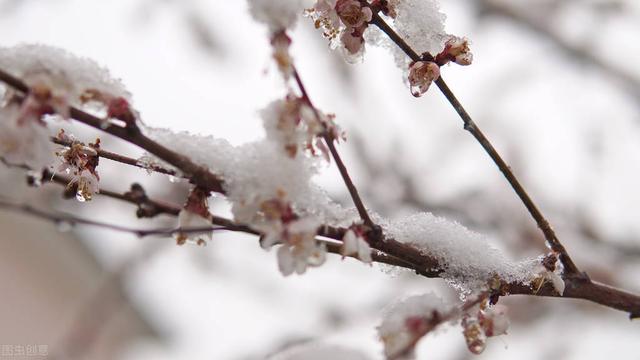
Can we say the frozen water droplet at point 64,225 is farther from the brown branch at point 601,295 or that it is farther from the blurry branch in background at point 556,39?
the blurry branch in background at point 556,39

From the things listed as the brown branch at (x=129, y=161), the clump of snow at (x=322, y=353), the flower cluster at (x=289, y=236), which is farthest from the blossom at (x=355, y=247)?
the brown branch at (x=129, y=161)

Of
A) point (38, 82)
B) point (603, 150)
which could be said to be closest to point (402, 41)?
point (38, 82)

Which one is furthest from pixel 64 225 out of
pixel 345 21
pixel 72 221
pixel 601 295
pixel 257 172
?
pixel 601 295

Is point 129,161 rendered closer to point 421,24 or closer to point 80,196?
point 80,196

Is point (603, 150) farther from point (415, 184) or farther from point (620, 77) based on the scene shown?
point (415, 184)

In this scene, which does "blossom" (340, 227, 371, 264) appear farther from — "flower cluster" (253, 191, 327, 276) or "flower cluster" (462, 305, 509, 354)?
"flower cluster" (462, 305, 509, 354)

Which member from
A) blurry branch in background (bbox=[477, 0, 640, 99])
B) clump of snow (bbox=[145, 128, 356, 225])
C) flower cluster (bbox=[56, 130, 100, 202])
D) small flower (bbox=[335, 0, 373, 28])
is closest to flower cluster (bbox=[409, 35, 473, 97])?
small flower (bbox=[335, 0, 373, 28])

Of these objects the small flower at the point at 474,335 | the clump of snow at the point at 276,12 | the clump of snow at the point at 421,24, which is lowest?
the small flower at the point at 474,335
